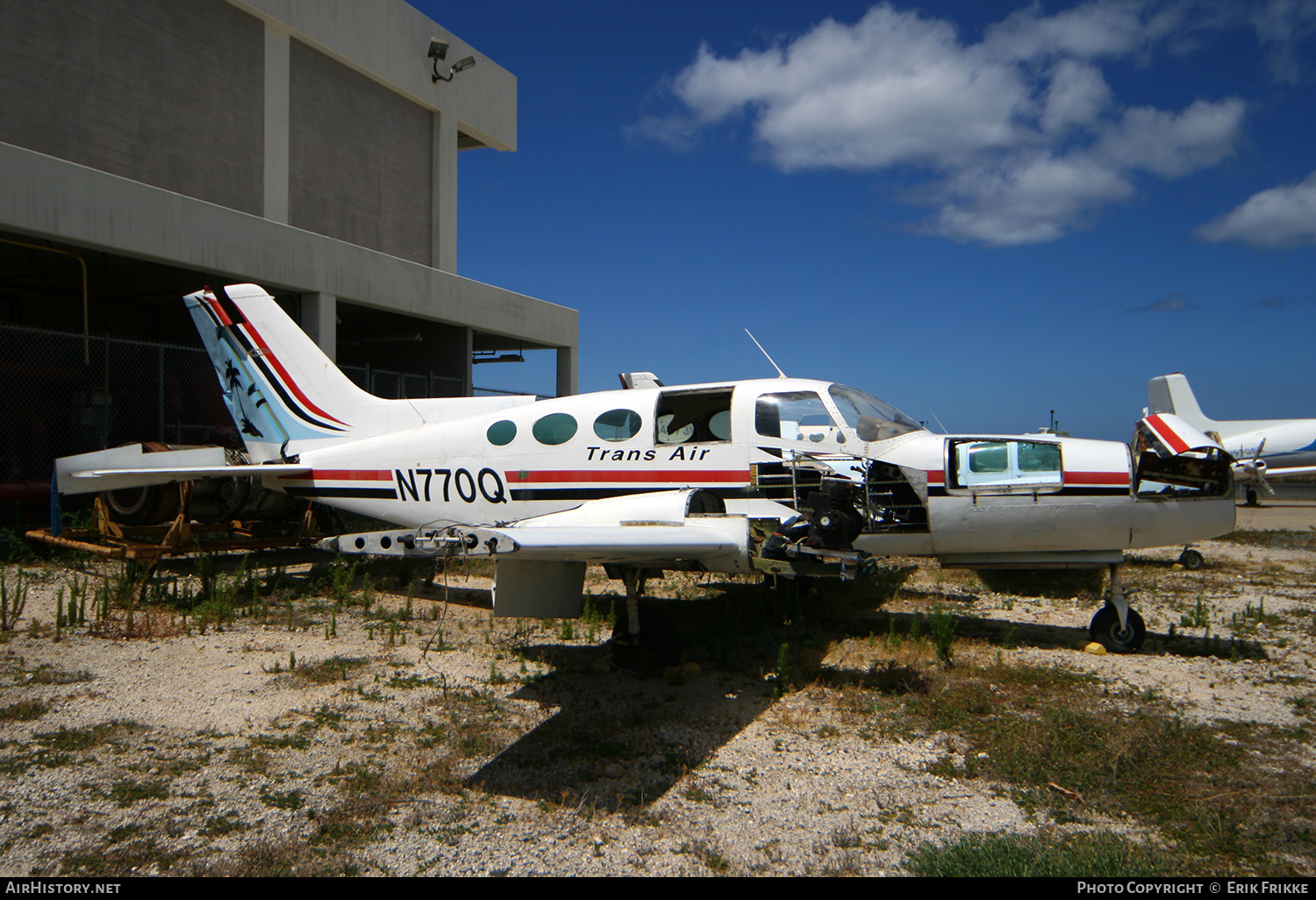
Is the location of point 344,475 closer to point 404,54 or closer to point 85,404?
point 85,404

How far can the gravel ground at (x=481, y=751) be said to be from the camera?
3.52 meters

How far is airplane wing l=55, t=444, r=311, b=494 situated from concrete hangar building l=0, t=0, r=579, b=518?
400 cm

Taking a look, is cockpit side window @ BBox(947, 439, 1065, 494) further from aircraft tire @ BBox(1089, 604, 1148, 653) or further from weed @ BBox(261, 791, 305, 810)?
weed @ BBox(261, 791, 305, 810)

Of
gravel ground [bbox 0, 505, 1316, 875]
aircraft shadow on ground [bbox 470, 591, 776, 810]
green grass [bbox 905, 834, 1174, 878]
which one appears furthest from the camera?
aircraft shadow on ground [bbox 470, 591, 776, 810]

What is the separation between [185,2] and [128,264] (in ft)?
17.4

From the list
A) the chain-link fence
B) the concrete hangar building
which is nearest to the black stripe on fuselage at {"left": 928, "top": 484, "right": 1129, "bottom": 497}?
the chain-link fence

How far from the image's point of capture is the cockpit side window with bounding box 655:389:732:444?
763 centimetres

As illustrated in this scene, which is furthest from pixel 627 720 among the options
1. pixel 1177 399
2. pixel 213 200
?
pixel 1177 399

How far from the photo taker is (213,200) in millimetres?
14922

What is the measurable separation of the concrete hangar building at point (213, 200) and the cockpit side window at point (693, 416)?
30.7 feet

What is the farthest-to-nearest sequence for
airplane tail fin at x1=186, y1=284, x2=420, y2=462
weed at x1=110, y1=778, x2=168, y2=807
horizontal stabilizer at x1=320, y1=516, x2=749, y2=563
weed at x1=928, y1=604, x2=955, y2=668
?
airplane tail fin at x1=186, y1=284, x2=420, y2=462 < weed at x1=928, y1=604, x2=955, y2=668 < horizontal stabilizer at x1=320, y1=516, x2=749, y2=563 < weed at x1=110, y1=778, x2=168, y2=807

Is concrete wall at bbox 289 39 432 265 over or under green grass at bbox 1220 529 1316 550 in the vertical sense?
over

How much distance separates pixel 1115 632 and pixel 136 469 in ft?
32.0

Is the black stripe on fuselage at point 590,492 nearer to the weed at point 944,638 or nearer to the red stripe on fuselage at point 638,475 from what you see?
the red stripe on fuselage at point 638,475
